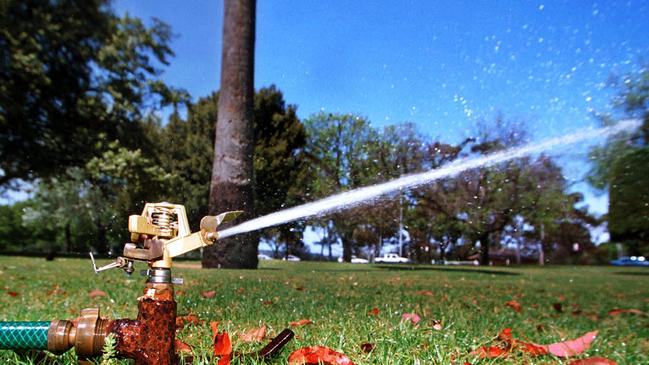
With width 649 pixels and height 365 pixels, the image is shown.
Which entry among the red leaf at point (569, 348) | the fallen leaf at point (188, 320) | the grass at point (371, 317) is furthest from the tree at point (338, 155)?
the red leaf at point (569, 348)

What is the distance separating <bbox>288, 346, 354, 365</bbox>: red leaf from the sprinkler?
1.30 feet

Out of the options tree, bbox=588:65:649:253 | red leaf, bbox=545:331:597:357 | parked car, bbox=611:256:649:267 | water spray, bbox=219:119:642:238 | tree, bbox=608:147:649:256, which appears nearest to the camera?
red leaf, bbox=545:331:597:357

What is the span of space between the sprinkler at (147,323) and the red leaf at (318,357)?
0.40 meters

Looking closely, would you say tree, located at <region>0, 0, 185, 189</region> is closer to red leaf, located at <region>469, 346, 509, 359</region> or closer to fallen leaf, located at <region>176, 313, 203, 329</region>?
fallen leaf, located at <region>176, 313, 203, 329</region>

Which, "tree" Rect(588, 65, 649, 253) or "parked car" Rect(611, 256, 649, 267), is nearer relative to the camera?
"tree" Rect(588, 65, 649, 253)

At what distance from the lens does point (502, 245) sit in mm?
6602

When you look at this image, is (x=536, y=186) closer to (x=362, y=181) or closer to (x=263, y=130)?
(x=362, y=181)

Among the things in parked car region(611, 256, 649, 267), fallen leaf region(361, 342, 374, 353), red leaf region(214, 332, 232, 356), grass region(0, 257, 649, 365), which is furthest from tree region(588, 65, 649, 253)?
red leaf region(214, 332, 232, 356)

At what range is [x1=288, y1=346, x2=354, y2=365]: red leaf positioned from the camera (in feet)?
4.56

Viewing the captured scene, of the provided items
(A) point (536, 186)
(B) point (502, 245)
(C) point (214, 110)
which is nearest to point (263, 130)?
(C) point (214, 110)

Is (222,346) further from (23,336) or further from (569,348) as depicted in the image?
(569,348)

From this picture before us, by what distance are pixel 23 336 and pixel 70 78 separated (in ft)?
35.0

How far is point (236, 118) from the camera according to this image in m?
6.05

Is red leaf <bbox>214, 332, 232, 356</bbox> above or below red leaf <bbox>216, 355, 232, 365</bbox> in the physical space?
above
